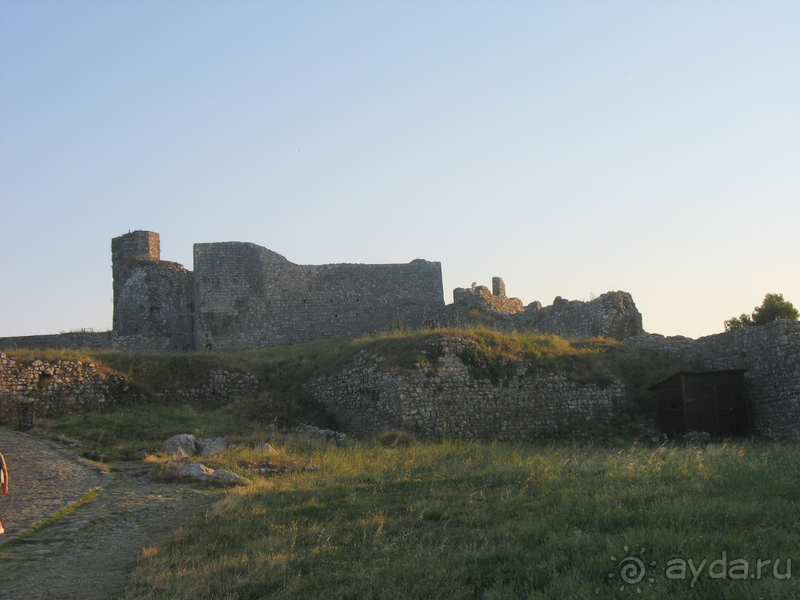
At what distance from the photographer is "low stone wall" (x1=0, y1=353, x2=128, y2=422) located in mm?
17219

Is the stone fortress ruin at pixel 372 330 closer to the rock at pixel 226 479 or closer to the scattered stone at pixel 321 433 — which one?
the scattered stone at pixel 321 433

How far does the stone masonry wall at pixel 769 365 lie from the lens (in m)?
16.2

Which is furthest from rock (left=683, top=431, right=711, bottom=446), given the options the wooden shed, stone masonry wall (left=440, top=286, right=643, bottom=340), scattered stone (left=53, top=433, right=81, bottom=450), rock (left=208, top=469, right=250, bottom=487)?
scattered stone (left=53, top=433, right=81, bottom=450)

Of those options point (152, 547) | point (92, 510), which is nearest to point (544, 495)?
point (152, 547)

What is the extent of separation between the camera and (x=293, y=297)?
28219 mm

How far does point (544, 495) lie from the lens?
9.51 meters

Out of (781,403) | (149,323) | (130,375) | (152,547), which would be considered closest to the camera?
(152,547)

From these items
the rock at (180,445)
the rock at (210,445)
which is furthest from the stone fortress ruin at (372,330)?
the rock at (180,445)

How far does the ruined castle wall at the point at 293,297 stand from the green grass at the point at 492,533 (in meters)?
16.4

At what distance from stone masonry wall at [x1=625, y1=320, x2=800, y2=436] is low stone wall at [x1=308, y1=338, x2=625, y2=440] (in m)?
3.11

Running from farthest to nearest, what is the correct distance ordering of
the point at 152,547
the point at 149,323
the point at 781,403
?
the point at 149,323 → the point at 781,403 → the point at 152,547

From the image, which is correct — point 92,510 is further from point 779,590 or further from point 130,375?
point 130,375

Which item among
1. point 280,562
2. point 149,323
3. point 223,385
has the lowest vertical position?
point 280,562

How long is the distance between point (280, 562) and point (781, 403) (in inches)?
547
